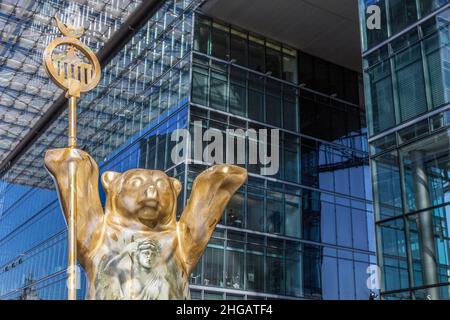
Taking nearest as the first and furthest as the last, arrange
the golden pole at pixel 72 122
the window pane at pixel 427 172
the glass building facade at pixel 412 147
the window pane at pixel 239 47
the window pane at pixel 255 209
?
the golden pole at pixel 72 122, the glass building facade at pixel 412 147, the window pane at pixel 427 172, the window pane at pixel 255 209, the window pane at pixel 239 47

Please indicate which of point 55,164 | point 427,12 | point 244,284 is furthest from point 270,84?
point 55,164

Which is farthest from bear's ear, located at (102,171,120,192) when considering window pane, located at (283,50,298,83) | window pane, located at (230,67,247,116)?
window pane, located at (283,50,298,83)

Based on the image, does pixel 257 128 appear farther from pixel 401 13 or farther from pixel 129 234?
pixel 129 234

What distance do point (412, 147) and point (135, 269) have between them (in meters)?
9.01

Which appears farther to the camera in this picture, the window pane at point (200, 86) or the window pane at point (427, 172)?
the window pane at point (200, 86)

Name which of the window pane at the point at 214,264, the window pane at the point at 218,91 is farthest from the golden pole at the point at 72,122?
the window pane at the point at 218,91

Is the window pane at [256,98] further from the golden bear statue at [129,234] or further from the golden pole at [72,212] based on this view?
the golden pole at [72,212]

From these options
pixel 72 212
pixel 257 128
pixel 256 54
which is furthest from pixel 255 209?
pixel 72 212

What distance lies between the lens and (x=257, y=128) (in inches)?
885

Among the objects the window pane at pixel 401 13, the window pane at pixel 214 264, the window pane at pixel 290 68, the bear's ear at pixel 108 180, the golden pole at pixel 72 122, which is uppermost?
the window pane at pixel 290 68

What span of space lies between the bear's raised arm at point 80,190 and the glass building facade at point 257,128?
12.6 m

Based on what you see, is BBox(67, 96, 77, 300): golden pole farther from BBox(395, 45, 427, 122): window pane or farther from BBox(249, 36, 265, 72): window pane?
BBox(249, 36, 265, 72): window pane

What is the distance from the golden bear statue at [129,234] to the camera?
6.44m
